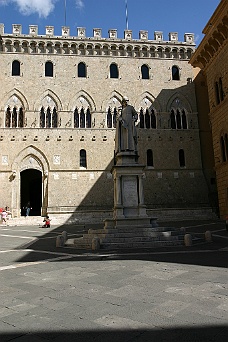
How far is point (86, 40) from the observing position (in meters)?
27.6

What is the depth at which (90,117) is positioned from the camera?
26766mm

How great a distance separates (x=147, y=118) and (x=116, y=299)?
81.1 ft

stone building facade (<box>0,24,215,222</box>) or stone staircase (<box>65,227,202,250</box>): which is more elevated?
stone building facade (<box>0,24,215,222</box>)

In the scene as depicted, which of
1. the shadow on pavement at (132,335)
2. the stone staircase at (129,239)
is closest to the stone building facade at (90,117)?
the stone staircase at (129,239)

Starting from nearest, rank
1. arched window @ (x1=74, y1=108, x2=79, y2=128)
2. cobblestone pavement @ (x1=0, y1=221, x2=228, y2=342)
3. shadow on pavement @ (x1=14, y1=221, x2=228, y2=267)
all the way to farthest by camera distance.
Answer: cobblestone pavement @ (x1=0, y1=221, x2=228, y2=342) → shadow on pavement @ (x1=14, y1=221, x2=228, y2=267) → arched window @ (x1=74, y1=108, x2=79, y2=128)

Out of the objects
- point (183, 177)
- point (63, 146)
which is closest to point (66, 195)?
point (63, 146)

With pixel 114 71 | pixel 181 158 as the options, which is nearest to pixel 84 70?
pixel 114 71

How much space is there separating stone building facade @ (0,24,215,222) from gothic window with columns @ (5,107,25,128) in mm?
85

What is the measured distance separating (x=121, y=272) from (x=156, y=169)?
69.2ft

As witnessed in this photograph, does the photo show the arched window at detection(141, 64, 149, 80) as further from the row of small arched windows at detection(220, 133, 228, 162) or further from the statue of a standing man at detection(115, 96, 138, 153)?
the statue of a standing man at detection(115, 96, 138, 153)

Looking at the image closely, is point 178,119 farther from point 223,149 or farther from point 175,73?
point 223,149

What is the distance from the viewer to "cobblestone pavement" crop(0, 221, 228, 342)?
9.86ft

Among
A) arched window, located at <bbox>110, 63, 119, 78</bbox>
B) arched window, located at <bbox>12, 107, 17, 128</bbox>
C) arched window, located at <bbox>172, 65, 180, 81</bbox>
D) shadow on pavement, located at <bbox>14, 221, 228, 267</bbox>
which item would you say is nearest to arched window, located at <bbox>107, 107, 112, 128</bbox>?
arched window, located at <bbox>110, 63, 119, 78</bbox>

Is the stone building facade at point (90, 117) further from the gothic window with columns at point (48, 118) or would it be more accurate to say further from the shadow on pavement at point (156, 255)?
the shadow on pavement at point (156, 255)
